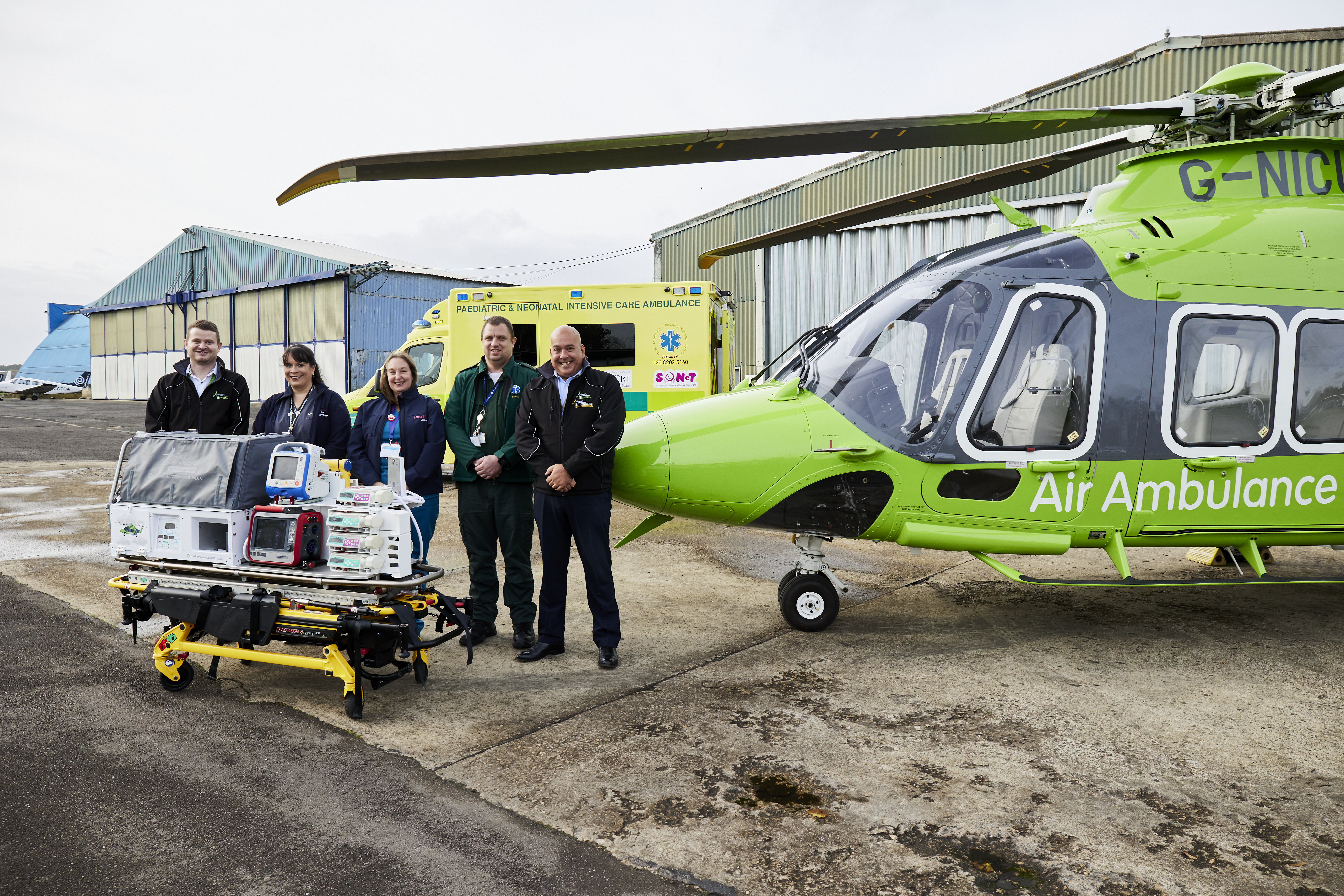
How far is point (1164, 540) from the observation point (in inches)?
185

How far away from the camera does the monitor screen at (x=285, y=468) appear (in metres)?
3.72

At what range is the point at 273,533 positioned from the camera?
3641 mm

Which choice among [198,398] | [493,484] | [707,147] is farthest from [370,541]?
[707,147]

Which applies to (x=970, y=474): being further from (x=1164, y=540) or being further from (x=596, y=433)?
(x=596, y=433)

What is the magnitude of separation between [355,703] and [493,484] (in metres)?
1.38

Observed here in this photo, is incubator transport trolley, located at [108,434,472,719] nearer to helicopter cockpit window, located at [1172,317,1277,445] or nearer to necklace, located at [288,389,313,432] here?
necklace, located at [288,389,313,432]

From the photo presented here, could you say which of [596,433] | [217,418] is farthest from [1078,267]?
[217,418]

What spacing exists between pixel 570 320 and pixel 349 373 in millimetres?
24342

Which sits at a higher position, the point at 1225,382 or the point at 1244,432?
the point at 1225,382

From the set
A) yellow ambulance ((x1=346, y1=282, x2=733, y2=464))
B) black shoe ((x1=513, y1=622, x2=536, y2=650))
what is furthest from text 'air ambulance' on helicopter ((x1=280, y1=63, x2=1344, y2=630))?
yellow ambulance ((x1=346, y1=282, x2=733, y2=464))

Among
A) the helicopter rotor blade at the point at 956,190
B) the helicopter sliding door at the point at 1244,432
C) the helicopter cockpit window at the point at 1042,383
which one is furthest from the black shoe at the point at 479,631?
the helicopter sliding door at the point at 1244,432

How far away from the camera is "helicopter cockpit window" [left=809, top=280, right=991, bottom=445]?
4.64 meters

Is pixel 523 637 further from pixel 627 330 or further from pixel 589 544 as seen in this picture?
pixel 627 330

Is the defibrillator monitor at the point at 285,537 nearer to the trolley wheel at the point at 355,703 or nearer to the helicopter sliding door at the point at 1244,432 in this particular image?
the trolley wheel at the point at 355,703
